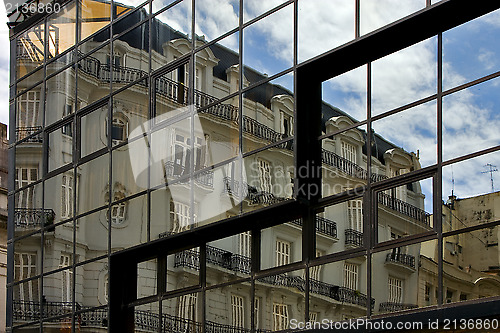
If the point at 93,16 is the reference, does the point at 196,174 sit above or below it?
below

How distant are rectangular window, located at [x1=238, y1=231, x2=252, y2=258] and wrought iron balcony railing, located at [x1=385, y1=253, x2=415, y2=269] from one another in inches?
152

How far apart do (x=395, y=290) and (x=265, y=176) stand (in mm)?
4159

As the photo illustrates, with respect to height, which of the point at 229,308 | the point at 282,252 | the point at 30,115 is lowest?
the point at 229,308

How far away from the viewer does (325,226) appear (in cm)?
2098

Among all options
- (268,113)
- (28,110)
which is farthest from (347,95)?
(28,110)

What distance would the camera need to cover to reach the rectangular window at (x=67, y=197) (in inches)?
1049

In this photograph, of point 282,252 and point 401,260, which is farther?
point 282,252

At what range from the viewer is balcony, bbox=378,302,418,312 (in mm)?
18906

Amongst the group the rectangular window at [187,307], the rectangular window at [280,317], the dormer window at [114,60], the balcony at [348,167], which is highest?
the dormer window at [114,60]

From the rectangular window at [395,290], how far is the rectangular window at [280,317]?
270cm

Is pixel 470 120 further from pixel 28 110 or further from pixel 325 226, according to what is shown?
pixel 28 110

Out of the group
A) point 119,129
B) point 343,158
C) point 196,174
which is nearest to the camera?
point 343,158

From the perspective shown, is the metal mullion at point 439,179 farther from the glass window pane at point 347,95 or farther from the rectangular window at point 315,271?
the rectangular window at point 315,271

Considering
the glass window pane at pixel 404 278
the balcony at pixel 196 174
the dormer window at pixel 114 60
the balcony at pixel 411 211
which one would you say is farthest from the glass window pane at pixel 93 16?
the glass window pane at pixel 404 278
